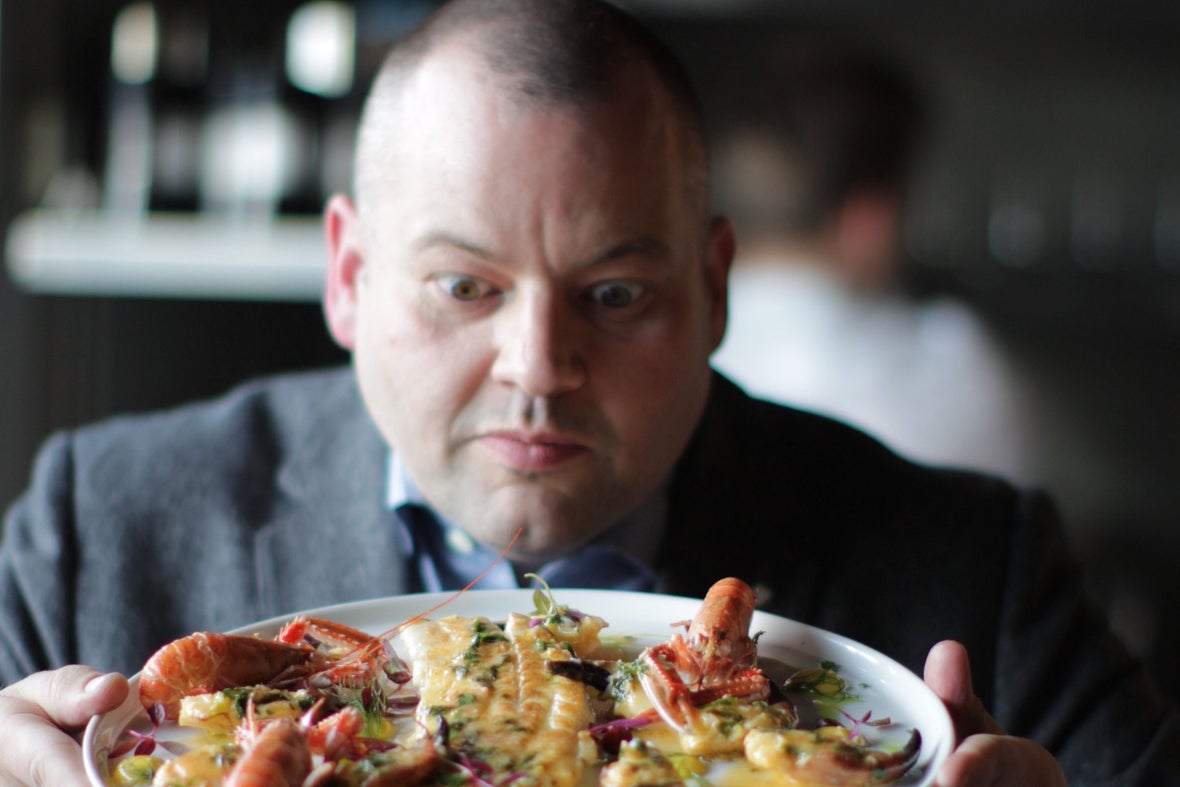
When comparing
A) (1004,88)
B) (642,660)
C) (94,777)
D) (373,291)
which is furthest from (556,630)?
(1004,88)

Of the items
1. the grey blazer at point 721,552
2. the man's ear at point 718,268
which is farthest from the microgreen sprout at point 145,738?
the man's ear at point 718,268

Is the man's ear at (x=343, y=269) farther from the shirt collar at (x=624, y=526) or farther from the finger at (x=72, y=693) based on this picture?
the finger at (x=72, y=693)

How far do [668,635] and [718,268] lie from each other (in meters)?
0.56

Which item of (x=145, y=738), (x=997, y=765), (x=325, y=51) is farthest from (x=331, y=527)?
(x=325, y=51)

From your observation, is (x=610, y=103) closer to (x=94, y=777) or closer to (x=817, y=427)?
(x=817, y=427)

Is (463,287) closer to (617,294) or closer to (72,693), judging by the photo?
(617,294)

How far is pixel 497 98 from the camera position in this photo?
1.20m

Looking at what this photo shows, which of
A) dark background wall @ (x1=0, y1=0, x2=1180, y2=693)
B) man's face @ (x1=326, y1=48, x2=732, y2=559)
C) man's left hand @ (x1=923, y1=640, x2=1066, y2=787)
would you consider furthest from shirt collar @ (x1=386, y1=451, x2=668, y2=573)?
dark background wall @ (x1=0, y1=0, x2=1180, y2=693)

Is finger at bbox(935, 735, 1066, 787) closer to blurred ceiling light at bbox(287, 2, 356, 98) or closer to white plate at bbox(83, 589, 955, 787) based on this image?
white plate at bbox(83, 589, 955, 787)

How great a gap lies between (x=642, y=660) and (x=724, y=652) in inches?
2.5

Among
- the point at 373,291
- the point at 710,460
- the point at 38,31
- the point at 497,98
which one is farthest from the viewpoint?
the point at 38,31

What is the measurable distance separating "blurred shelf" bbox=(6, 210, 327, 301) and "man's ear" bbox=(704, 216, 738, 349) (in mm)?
1201

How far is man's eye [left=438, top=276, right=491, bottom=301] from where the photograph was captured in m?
1.20

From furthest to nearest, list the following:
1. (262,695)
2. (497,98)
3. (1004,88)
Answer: (1004,88) → (497,98) → (262,695)
